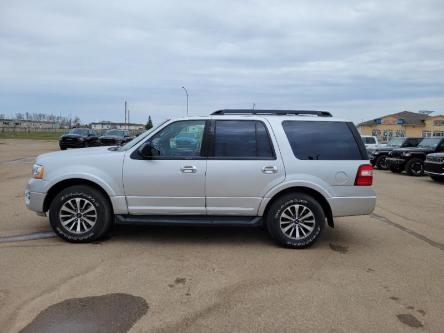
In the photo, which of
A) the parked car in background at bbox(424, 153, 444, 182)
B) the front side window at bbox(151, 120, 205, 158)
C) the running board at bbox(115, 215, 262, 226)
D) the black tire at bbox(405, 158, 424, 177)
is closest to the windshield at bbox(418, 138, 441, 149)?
the black tire at bbox(405, 158, 424, 177)

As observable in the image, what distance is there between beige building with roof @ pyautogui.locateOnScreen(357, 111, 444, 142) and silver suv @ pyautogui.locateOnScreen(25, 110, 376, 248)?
62.5 metres

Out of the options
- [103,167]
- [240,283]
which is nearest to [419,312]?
[240,283]

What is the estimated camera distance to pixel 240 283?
4.58 meters

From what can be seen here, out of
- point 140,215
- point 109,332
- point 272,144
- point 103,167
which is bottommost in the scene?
point 109,332

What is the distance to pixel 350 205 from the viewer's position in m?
5.97

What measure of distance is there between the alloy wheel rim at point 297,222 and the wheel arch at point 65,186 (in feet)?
7.81

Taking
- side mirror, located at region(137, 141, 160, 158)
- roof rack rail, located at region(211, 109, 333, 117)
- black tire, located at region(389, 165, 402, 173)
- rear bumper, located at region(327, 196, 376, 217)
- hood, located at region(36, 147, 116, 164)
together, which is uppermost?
roof rack rail, located at region(211, 109, 333, 117)

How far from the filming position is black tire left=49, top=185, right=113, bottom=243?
588 cm

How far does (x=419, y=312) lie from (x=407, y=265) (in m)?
1.44

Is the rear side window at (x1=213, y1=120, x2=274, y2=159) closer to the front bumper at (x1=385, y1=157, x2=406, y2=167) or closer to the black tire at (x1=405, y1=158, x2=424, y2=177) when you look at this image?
the black tire at (x1=405, y1=158, x2=424, y2=177)

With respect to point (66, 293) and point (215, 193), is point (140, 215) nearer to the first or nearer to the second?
point (215, 193)

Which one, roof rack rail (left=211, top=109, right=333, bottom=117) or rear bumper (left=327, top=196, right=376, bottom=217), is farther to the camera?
roof rack rail (left=211, top=109, right=333, bottom=117)

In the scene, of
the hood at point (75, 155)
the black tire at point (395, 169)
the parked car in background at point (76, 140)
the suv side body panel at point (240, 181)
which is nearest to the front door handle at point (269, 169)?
the suv side body panel at point (240, 181)

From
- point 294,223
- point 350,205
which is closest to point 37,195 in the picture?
point 294,223
